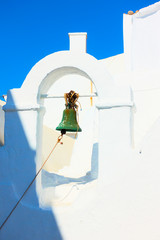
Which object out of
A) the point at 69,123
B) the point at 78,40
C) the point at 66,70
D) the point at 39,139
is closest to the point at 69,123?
the point at 69,123

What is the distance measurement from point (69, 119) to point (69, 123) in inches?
2.4

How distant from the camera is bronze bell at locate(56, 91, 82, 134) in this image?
356 cm

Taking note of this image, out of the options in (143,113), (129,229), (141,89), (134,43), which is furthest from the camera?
(134,43)

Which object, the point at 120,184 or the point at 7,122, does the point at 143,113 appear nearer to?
the point at 120,184

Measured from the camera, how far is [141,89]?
188 inches

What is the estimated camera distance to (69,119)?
3.61 meters

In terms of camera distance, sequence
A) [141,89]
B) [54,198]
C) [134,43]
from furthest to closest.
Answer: [134,43]
[141,89]
[54,198]

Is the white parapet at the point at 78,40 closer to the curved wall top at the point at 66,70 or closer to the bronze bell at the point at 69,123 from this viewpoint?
the curved wall top at the point at 66,70

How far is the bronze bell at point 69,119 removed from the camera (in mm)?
3562

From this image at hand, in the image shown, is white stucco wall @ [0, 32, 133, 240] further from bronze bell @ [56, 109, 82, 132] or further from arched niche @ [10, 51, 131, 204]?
bronze bell @ [56, 109, 82, 132]

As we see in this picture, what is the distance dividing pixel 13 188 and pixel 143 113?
2.32 meters

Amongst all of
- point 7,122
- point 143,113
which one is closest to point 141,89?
point 143,113

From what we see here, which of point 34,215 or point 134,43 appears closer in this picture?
point 34,215

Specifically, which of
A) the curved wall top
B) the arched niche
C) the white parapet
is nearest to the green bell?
the arched niche
